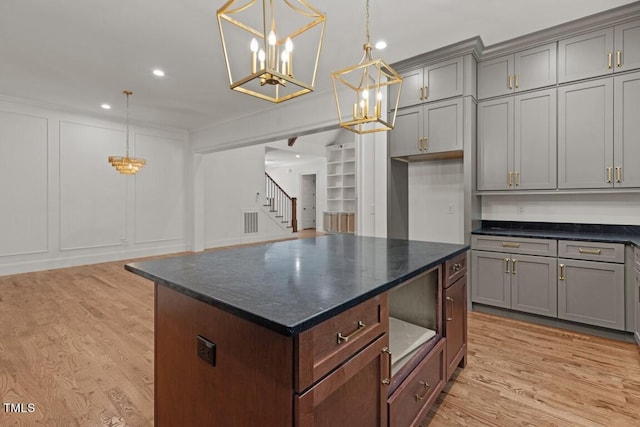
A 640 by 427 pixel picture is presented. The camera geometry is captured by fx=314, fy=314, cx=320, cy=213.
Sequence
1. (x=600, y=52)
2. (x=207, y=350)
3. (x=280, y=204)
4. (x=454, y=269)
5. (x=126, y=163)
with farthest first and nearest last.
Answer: (x=280, y=204) → (x=126, y=163) → (x=600, y=52) → (x=454, y=269) → (x=207, y=350)

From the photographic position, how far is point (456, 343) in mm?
2049

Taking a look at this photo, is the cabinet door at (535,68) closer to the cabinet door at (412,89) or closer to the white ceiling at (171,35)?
the white ceiling at (171,35)

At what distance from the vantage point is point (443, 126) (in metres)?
3.45

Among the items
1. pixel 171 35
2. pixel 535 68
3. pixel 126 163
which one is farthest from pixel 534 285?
pixel 126 163

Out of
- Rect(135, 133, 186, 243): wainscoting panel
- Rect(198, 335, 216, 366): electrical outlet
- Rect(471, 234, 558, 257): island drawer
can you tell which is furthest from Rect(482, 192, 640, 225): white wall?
Rect(135, 133, 186, 243): wainscoting panel

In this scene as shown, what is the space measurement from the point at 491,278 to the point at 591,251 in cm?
86

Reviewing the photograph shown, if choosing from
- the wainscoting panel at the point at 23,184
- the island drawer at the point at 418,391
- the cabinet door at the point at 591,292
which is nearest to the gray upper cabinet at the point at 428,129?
the cabinet door at the point at 591,292

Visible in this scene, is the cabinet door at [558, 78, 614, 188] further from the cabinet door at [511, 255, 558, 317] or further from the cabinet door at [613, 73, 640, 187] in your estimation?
the cabinet door at [511, 255, 558, 317]

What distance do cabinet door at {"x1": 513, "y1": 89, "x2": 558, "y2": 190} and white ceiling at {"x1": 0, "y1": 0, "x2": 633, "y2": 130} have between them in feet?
2.26

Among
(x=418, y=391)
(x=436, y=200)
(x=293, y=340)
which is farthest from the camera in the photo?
(x=436, y=200)

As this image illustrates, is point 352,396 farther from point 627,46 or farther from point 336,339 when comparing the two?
point 627,46

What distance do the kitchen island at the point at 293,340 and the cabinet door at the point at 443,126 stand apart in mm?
1981

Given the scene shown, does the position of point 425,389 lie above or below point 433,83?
below

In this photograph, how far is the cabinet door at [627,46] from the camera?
2729 millimetres
